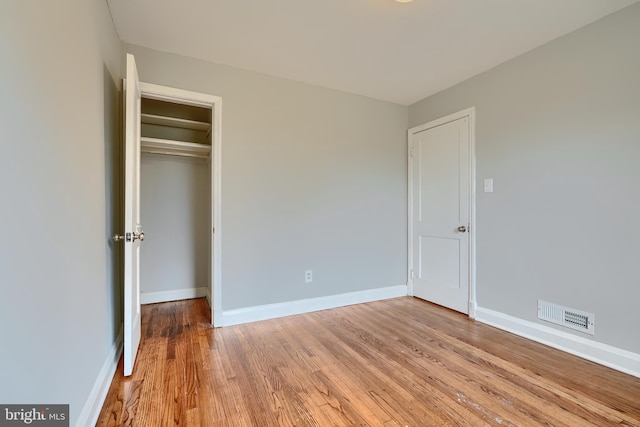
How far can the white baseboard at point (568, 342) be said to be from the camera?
1885mm

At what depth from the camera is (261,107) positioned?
2.81 meters

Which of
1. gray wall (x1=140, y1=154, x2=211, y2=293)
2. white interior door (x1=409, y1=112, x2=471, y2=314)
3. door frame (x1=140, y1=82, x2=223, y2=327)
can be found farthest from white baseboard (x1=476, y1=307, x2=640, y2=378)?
gray wall (x1=140, y1=154, x2=211, y2=293)

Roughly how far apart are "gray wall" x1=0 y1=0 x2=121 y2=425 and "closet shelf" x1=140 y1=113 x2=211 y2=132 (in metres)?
1.32

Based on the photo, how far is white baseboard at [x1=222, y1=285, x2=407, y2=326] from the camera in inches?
106

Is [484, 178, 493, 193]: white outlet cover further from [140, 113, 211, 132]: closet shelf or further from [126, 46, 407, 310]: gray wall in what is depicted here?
[140, 113, 211, 132]: closet shelf

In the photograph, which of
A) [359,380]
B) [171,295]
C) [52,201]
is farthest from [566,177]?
[171,295]

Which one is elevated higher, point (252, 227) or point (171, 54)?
point (171, 54)

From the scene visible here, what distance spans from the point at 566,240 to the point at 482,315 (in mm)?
1018

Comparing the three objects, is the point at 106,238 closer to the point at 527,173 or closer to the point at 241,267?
the point at 241,267

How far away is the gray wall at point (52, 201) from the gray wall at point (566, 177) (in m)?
3.07

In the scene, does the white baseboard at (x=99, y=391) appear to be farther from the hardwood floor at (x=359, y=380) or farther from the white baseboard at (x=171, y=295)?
the white baseboard at (x=171, y=295)

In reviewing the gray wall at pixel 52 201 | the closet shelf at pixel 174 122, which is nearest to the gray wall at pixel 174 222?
the closet shelf at pixel 174 122

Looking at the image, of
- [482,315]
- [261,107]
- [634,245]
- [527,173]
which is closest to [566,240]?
[634,245]

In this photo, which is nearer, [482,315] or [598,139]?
[598,139]
